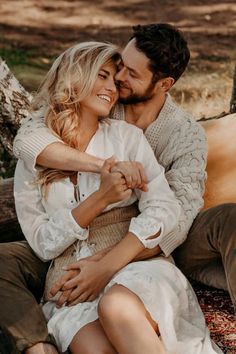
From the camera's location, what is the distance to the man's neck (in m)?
3.72

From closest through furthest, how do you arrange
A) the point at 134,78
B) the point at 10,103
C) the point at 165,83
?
the point at 134,78 < the point at 165,83 < the point at 10,103

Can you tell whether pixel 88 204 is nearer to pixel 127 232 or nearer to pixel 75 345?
pixel 127 232

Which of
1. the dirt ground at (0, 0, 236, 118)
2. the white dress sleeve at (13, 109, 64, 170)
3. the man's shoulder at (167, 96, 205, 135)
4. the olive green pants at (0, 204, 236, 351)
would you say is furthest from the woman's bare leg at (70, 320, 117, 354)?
the dirt ground at (0, 0, 236, 118)

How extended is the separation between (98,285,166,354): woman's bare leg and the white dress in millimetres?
77

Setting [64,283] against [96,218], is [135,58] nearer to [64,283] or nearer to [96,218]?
[96,218]

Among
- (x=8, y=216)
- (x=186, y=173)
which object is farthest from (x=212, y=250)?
(x=8, y=216)

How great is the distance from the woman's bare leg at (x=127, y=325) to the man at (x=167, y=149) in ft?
1.26

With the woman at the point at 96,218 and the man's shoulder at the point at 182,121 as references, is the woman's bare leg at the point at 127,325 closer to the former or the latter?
the woman at the point at 96,218

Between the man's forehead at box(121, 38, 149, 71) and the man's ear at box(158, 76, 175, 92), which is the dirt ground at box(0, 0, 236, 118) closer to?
the man's ear at box(158, 76, 175, 92)

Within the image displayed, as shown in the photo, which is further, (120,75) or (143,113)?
(143,113)

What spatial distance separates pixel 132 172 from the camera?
3.27m

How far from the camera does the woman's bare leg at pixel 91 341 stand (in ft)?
9.86

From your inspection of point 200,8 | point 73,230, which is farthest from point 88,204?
point 200,8

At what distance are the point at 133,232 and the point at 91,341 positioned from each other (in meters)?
0.45
